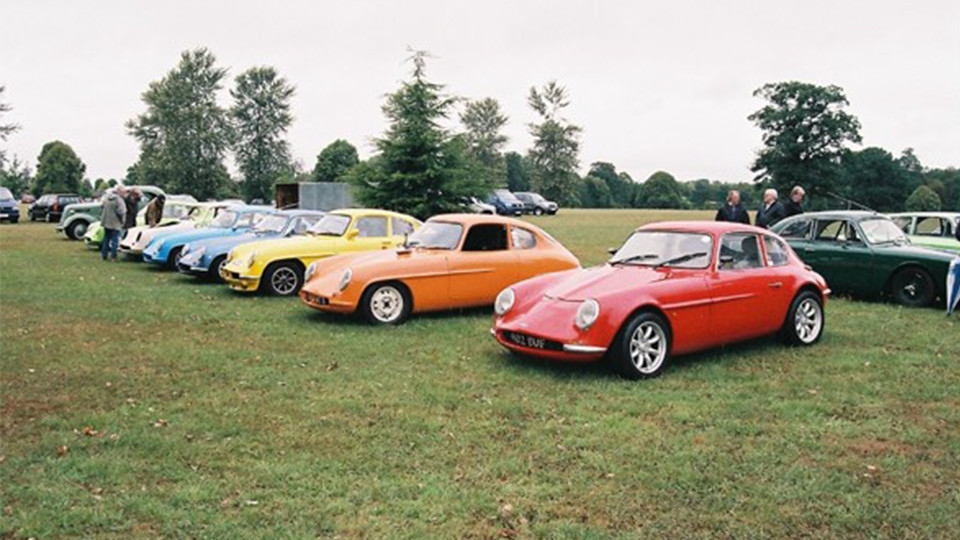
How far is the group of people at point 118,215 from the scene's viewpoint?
16.9m

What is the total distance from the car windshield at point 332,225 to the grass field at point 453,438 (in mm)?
3373

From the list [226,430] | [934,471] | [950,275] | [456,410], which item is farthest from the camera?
[950,275]

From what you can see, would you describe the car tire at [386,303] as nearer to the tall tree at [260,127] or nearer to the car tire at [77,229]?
the car tire at [77,229]

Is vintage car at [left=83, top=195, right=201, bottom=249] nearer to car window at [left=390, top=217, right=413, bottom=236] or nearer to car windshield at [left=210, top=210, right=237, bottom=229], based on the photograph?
car windshield at [left=210, top=210, right=237, bottom=229]

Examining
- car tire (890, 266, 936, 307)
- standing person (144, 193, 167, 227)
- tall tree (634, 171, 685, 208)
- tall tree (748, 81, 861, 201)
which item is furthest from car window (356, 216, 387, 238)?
tall tree (634, 171, 685, 208)

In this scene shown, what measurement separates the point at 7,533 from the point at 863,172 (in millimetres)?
72524

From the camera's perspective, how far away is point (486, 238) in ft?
34.1

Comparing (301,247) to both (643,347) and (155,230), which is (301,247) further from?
(643,347)

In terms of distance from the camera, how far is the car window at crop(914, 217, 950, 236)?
48.3ft

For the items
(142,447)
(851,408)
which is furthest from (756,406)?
(142,447)

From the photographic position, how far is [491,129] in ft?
281

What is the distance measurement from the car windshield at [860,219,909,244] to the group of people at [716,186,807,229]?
188cm

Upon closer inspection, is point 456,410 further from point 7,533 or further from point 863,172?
point 863,172

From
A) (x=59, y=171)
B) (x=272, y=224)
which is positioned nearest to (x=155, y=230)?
(x=272, y=224)
